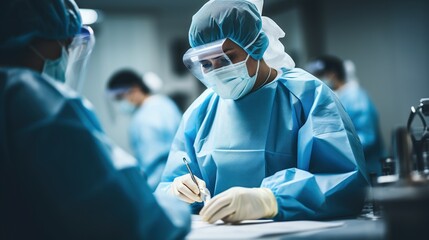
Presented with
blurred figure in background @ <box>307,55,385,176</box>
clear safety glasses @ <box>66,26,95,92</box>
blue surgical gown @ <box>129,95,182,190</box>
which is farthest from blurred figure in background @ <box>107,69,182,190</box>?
clear safety glasses @ <box>66,26,95,92</box>

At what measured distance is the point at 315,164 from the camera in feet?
5.85

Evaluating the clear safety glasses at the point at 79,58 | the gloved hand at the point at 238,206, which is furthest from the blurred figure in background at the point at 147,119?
the gloved hand at the point at 238,206

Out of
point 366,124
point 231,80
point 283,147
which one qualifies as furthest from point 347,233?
point 366,124

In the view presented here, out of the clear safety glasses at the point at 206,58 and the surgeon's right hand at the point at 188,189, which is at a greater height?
the clear safety glasses at the point at 206,58

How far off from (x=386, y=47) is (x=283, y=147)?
376cm

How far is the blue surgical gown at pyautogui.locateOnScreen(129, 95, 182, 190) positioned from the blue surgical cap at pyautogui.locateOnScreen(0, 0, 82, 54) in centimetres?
275

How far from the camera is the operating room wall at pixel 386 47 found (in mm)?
4883

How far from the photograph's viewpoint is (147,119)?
14.1ft

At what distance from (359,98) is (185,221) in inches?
138

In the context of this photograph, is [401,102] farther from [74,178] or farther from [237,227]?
[74,178]

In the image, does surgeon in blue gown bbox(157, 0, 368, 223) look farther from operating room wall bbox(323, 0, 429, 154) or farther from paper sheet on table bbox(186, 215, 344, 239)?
operating room wall bbox(323, 0, 429, 154)

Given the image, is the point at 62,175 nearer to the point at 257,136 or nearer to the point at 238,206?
the point at 238,206

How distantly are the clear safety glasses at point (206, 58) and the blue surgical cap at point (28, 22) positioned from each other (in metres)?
0.56

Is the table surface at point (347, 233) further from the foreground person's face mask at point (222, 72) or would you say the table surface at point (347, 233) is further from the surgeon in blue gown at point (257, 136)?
the foreground person's face mask at point (222, 72)
